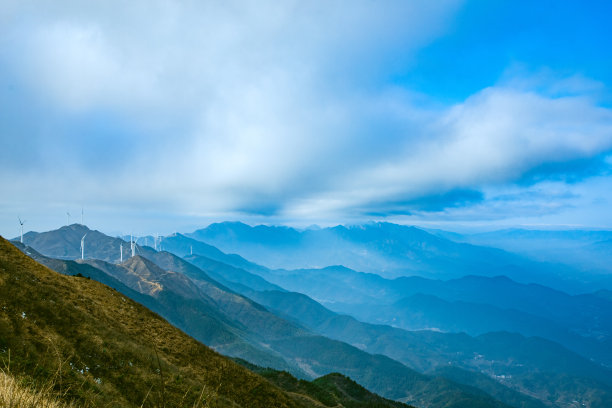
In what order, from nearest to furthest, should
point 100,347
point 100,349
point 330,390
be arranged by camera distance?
point 100,349
point 100,347
point 330,390

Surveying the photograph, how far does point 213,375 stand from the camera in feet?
157

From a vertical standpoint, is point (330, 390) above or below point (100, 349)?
below

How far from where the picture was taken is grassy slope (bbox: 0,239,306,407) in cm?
2788

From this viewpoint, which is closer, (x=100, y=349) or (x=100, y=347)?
(x=100, y=349)

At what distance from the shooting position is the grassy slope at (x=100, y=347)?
2788 cm

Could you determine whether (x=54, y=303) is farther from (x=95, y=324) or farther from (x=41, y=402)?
(x=41, y=402)

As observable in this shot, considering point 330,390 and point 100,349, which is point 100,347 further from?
point 330,390

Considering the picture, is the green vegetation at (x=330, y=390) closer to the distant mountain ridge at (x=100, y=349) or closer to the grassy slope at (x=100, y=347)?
the grassy slope at (x=100, y=347)

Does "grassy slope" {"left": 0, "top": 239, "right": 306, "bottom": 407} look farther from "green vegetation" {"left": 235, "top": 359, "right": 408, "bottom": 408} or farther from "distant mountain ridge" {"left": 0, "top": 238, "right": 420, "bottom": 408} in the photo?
"green vegetation" {"left": 235, "top": 359, "right": 408, "bottom": 408}

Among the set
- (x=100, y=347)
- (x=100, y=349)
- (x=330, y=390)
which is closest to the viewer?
(x=100, y=349)

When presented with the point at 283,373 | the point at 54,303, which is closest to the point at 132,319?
the point at 54,303

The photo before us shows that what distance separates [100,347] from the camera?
121 ft

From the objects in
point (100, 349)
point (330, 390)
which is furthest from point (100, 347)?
point (330, 390)

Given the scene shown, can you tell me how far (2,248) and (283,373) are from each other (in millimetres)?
90328
